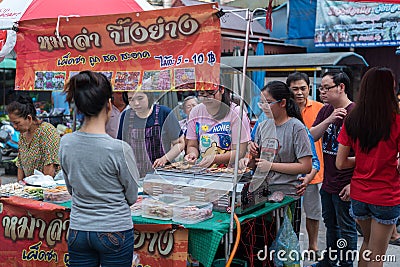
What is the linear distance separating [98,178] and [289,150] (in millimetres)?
1527

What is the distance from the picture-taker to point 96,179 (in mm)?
2236

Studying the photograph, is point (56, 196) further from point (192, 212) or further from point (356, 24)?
point (356, 24)

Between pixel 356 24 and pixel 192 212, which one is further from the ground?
pixel 356 24

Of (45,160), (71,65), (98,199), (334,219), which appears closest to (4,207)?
(45,160)

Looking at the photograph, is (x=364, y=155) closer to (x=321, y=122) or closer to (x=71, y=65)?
(x=321, y=122)

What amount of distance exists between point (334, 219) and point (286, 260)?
0.75 meters

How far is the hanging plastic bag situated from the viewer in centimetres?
303

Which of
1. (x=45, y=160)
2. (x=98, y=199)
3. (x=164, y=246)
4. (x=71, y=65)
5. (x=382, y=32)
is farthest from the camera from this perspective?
(x=382, y=32)

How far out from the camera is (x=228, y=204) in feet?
9.11

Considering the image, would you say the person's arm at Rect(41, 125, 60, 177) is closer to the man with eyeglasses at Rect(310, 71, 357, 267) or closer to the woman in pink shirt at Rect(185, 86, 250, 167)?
the woman in pink shirt at Rect(185, 86, 250, 167)

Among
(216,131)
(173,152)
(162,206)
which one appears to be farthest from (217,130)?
(162,206)

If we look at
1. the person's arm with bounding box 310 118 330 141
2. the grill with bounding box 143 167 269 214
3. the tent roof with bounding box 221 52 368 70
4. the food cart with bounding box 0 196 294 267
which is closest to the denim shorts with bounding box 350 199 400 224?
Answer: the food cart with bounding box 0 196 294 267

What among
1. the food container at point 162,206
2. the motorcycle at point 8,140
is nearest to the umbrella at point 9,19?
the food container at point 162,206

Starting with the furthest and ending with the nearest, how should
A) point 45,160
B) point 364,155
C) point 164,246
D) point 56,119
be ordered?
point 56,119 → point 45,160 → point 364,155 → point 164,246
